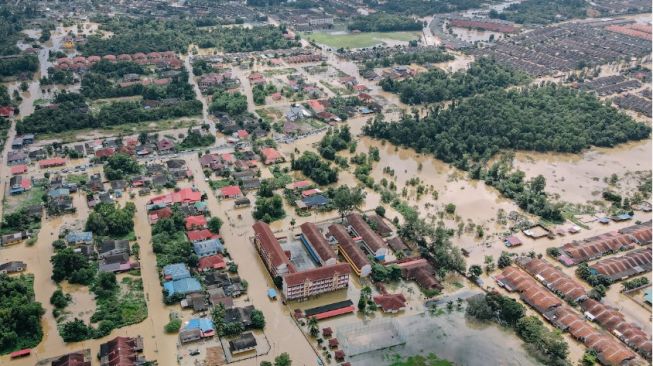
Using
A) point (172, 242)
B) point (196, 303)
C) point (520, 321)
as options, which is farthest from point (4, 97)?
point (520, 321)

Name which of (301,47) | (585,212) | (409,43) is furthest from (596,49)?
(585,212)

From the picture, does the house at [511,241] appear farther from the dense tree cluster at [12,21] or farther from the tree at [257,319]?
the dense tree cluster at [12,21]

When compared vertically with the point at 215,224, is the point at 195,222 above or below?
below

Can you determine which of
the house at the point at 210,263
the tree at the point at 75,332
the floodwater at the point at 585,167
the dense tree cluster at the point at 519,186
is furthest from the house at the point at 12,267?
the floodwater at the point at 585,167

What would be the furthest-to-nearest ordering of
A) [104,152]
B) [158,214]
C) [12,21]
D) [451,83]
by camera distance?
[12,21] → [451,83] → [104,152] → [158,214]

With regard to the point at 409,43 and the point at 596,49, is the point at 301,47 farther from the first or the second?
the point at 596,49

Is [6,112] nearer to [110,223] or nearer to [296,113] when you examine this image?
[110,223]
